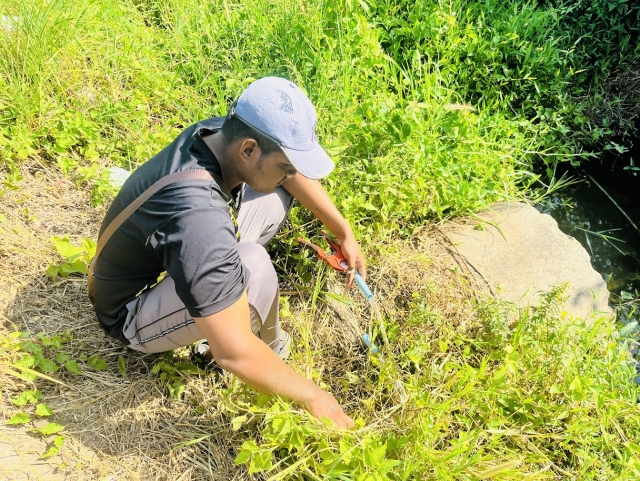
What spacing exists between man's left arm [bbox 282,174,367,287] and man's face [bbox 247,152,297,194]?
0.62 meters

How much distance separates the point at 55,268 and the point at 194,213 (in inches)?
57.1

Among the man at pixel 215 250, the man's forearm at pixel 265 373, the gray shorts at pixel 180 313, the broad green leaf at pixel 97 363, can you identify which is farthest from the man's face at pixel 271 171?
the broad green leaf at pixel 97 363

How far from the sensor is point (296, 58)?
370 cm

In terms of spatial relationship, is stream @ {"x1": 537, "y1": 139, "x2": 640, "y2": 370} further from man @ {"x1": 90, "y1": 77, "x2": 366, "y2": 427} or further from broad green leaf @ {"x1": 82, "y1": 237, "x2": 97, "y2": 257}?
broad green leaf @ {"x1": 82, "y1": 237, "x2": 97, "y2": 257}

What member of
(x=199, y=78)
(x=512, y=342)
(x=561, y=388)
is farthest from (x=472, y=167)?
(x=199, y=78)

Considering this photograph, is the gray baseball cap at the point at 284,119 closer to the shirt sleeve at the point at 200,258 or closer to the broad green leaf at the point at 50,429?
the shirt sleeve at the point at 200,258

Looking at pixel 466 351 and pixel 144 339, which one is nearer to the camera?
pixel 144 339

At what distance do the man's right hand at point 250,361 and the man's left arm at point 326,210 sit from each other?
2.72ft

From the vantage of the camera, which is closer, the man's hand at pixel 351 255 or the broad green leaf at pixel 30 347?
the broad green leaf at pixel 30 347

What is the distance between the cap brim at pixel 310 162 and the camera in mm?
1849

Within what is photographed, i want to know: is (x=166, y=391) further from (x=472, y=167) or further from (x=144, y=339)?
(x=472, y=167)

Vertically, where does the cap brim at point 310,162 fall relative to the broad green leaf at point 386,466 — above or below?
above

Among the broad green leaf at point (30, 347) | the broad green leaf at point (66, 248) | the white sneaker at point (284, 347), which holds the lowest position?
the white sneaker at point (284, 347)

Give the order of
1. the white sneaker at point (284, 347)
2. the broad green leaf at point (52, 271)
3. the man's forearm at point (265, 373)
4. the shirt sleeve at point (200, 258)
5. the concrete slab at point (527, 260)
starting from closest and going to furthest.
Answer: the shirt sleeve at point (200, 258) < the man's forearm at point (265, 373) < the white sneaker at point (284, 347) < the broad green leaf at point (52, 271) < the concrete slab at point (527, 260)
